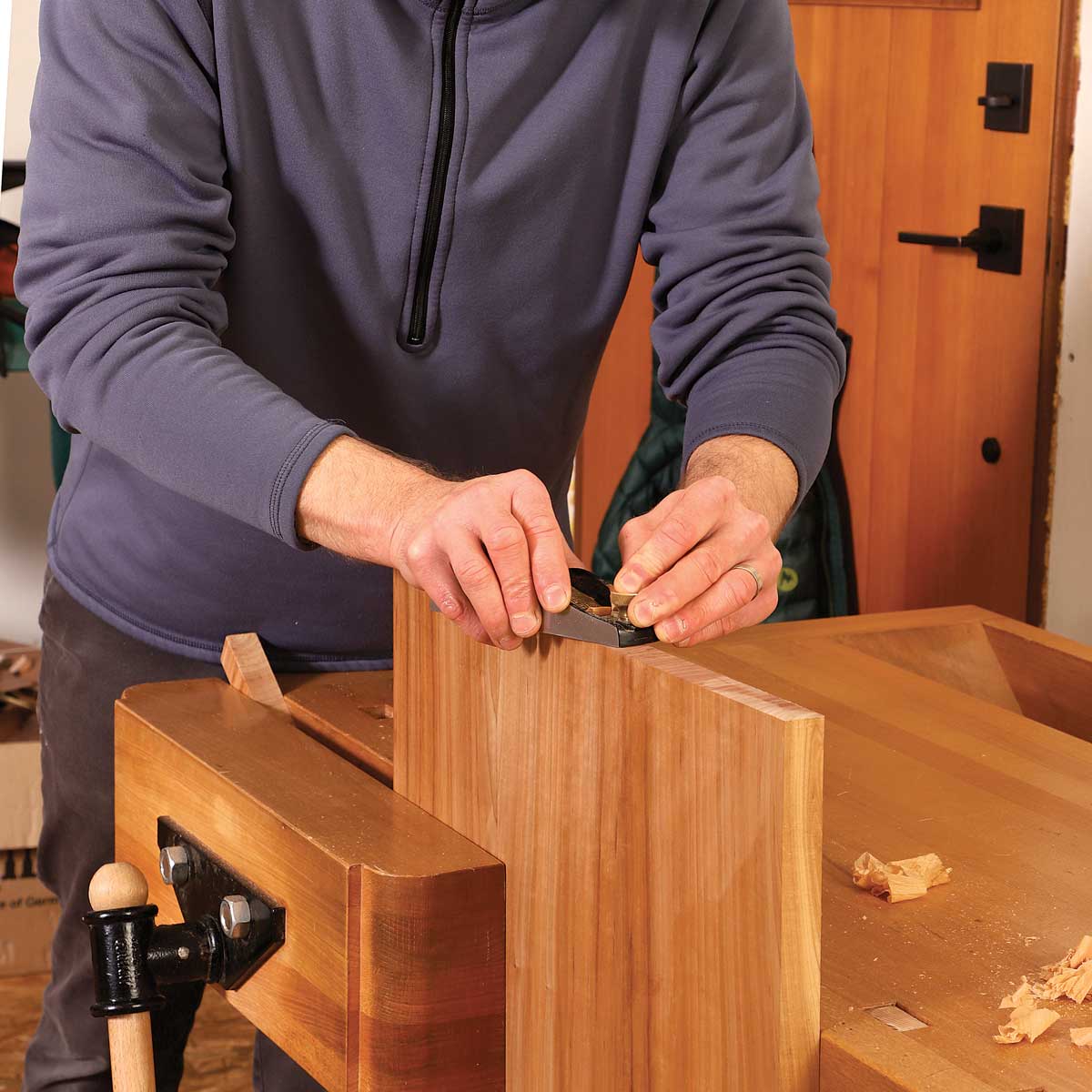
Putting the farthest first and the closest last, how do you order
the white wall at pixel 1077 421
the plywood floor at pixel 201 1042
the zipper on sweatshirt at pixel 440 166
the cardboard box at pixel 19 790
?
the cardboard box at pixel 19 790, the white wall at pixel 1077 421, the plywood floor at pixel 201 1042, the zipper on sweatshirt at pixel 440 166

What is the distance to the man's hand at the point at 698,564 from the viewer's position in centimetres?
81

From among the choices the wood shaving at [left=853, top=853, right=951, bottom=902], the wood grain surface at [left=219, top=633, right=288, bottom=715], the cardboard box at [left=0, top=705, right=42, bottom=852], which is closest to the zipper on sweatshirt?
the wood grain surface at [left=219, top=633, right=288, bottom=715]

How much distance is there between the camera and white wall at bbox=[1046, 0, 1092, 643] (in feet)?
7.63

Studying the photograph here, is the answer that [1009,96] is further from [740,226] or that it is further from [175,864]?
[175,864]

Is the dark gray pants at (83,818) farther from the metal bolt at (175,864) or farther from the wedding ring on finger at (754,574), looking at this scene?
the wedding ring on finger at (754,574)

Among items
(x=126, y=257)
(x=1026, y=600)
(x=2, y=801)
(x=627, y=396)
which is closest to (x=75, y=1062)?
(x=126, y=257)

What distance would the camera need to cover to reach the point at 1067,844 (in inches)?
38.3

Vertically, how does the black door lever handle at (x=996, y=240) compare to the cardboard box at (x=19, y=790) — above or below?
above

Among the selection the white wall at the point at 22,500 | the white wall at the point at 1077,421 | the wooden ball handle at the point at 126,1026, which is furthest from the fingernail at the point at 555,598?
the white wall at the point at 22,500

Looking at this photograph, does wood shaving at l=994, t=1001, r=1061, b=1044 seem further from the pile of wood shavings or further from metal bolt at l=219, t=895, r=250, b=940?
metal bolt at l=219, t=895, r=250, b=940

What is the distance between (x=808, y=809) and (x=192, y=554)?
71 cm

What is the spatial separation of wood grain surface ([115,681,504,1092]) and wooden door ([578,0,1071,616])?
5.91ft

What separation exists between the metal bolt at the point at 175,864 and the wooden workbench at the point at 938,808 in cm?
13

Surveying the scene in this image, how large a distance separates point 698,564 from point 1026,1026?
0.95ft
